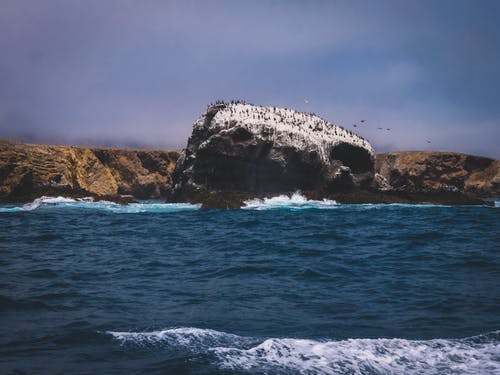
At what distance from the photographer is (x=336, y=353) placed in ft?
21.9

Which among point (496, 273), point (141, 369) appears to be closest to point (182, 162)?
point (496, 273)

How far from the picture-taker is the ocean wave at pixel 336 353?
20.2 ft

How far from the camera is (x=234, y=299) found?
394 inches

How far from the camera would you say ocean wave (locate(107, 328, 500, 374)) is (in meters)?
6.14

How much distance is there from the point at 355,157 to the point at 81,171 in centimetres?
6020

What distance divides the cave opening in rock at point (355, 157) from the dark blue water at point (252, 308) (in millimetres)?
48596

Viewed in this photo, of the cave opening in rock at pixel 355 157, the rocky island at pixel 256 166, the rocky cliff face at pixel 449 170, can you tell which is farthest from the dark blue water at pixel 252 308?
the rocky cliff face at pixel 449 170

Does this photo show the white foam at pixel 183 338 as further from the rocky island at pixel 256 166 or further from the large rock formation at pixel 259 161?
the large rock formation at pixel 259 161

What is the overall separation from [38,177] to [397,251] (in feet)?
227

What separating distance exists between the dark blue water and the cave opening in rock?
48.6m

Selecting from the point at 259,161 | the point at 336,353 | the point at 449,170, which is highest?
the point at 449,170

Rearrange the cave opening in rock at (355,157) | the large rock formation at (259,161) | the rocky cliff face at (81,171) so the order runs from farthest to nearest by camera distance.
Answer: the rocky cliff face at (81,171) → the cave opening in rock at (355,157) → the large rock formation at (259,161)

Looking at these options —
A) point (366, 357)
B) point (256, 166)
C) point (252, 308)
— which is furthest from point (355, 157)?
point (366, 357)

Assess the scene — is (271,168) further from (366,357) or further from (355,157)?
(366,357)
